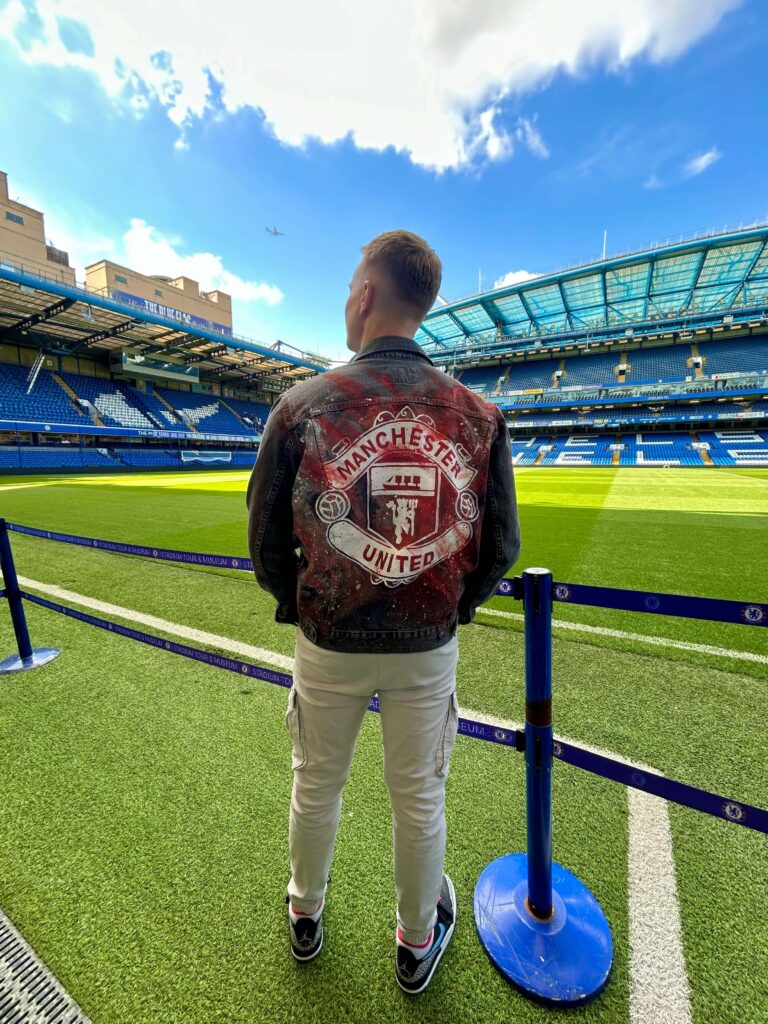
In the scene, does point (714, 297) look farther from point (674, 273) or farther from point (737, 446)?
point (737, 446)

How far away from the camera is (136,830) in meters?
1.92

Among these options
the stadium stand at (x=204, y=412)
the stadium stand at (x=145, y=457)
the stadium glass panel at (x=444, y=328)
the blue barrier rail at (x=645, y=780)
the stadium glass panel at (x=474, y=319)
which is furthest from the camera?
the stadium glass panel at (x=444, y=328)

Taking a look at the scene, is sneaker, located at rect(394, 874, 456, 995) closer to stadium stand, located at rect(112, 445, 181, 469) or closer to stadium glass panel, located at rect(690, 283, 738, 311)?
stadium stand, located at rect(112, 445, 181, 469)

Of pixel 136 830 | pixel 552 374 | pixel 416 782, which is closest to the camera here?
pixel 416 782

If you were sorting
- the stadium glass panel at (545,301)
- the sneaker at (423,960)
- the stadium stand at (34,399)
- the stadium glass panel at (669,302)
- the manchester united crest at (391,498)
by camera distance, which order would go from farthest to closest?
the stadium glass panel at (545,301), the stadium glass panel at (669,302), the stadium stand at (34,399), the sneaker at (423,960), the manchester united crest at (391,498)

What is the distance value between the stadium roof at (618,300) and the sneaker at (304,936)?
42.9 meters

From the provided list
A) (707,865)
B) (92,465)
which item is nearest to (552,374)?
(92,465)

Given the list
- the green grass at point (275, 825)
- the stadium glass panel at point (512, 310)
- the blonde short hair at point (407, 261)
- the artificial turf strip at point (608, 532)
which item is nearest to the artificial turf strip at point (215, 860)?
the green grass at point (275, 825)

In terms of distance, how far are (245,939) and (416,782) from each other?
978 mm

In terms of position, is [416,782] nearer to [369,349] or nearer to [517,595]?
[517,595]

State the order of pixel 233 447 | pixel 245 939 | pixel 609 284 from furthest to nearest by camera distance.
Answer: pixel 233 447, pixel 609 284, pixel 245 939

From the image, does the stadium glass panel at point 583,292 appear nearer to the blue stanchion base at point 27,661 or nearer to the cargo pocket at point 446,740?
the blue stanchion base at point 27,661

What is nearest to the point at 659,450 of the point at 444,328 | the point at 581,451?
the point at 581,451

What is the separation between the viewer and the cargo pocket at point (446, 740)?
1.25 m
